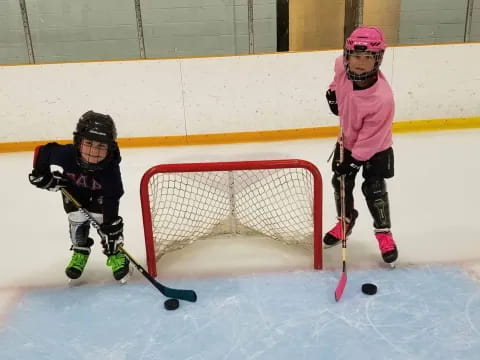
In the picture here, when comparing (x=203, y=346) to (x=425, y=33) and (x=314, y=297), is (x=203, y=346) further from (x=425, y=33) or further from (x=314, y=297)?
(x=425, y=33)

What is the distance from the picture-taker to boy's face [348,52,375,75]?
5.54ft

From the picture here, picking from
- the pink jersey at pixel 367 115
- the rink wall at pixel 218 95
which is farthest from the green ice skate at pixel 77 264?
the rink wall at pixel 218 95

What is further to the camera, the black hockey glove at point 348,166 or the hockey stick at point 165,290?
the black hockey glove at point 348,166

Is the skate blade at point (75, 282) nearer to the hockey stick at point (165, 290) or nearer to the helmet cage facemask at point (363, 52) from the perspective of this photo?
the hockey stick at point (165, 290)

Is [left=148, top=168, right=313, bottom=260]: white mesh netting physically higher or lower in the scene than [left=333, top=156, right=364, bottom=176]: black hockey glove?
lower

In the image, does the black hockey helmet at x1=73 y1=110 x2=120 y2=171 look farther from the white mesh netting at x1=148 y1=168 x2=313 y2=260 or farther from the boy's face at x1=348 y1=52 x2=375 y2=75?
the boy's face at x1=348 y1=52 x2=375 y2=75

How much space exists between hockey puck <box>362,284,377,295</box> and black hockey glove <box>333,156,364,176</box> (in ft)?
1.44

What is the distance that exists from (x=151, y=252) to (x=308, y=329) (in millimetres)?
690

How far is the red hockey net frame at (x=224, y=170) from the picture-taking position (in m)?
1.81

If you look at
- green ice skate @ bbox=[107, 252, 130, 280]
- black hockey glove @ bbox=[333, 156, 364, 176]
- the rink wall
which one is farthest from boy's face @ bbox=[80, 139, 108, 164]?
the rink wall

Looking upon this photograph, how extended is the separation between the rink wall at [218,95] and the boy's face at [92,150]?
245 cm

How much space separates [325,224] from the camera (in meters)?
2.41

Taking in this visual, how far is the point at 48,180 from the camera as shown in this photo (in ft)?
5.43

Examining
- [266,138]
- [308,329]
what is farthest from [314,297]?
[266,138]
